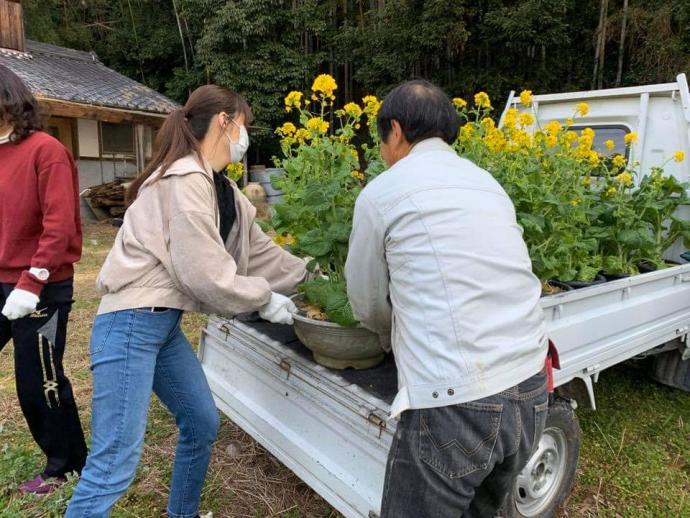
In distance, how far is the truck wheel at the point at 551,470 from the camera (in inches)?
92.7

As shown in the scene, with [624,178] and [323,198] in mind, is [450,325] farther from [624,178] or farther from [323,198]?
[624,178]

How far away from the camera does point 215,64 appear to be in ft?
56.8

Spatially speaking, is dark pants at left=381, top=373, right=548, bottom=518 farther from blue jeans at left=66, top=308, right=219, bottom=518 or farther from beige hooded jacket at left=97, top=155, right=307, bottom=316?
blue jeans at left=66, top=308, right=219, bottom=518

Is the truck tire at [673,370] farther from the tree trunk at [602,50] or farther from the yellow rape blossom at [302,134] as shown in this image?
the tree trunk at [602,50]

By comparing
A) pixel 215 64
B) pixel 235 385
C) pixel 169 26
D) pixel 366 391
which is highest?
pixel 169 26

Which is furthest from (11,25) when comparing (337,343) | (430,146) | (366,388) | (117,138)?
(430,146)

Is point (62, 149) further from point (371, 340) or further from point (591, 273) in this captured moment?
point (591, 273)

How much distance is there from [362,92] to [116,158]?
7799 mm

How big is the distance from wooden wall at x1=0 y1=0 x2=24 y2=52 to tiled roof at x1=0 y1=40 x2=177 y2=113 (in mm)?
244

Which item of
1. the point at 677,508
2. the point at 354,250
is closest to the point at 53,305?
A: the point at 354,250

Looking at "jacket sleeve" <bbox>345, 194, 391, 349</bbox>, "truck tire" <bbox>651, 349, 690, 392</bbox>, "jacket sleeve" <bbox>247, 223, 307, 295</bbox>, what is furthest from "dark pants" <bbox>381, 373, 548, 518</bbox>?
"truck tire" <bbox>651, 349, 690, 392</bbox>

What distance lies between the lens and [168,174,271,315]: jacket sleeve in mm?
1736

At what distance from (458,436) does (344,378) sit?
757 millimetres

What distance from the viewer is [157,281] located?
185 cm
